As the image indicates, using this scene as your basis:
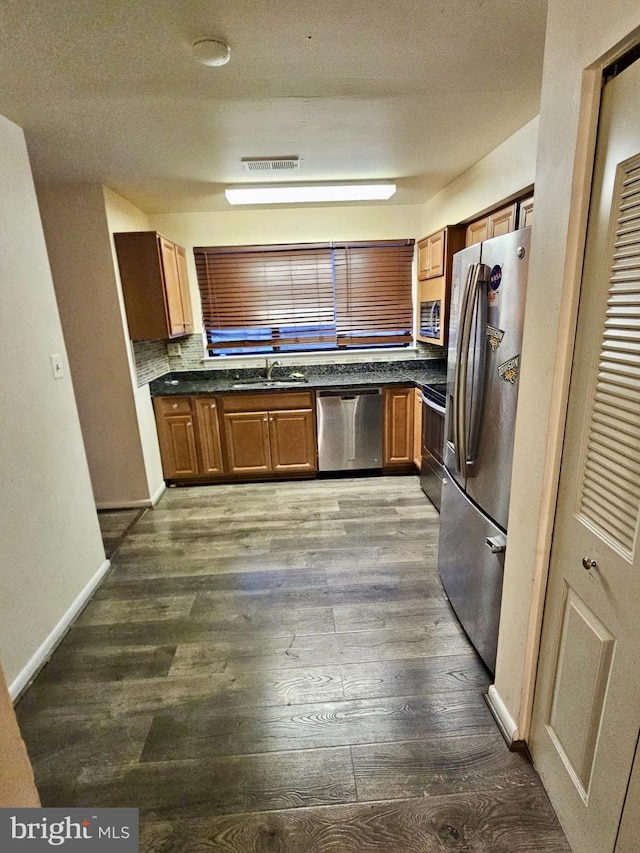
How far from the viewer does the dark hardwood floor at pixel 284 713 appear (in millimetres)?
1238

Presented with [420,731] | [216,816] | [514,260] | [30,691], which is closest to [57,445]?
[30,691]

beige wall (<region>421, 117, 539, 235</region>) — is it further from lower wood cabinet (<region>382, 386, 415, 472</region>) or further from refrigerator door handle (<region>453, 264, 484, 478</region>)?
lower wood cabinet (<region>382, 386, 415, 472</region>)

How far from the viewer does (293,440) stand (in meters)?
3.72

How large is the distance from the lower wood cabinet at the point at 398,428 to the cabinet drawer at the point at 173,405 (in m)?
1.79

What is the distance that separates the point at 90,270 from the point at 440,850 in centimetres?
359

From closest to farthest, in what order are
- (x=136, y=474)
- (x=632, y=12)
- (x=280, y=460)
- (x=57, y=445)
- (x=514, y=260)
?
(x=632, y=12) < (x=514, y=260) < (x=57, y=445) < (x=136, y=474) < (x=280, y=460)

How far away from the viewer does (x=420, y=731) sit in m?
1.49

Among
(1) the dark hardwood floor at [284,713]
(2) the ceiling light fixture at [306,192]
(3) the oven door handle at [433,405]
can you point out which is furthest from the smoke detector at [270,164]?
(1) the dark hardwood floor at [284,713]

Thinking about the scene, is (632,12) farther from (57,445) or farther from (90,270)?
(90,270)

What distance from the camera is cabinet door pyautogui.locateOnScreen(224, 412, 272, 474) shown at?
365 cm

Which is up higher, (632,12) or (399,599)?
(632,12)

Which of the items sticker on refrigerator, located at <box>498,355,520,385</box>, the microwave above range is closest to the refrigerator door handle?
sticker on refrigerator, located at <box>498,355,520,385</box>

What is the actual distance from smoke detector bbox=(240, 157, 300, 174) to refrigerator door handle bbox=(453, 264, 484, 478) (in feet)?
5.57

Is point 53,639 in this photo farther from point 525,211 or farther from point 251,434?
point 525,211
